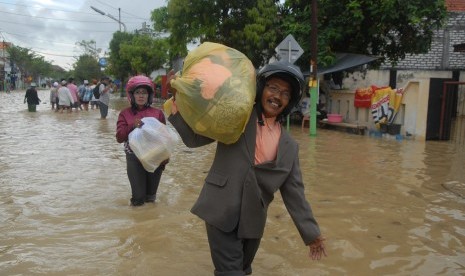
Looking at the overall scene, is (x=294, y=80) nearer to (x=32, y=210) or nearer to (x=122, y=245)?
(x=122, y=245)

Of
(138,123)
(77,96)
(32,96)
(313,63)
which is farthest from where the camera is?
(77,96)

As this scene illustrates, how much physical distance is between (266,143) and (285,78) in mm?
377

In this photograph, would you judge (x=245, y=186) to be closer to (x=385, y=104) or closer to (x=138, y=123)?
(x=138, y=123)

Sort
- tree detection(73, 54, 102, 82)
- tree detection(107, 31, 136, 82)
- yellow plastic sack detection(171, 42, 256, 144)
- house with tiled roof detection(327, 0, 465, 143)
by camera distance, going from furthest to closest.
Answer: tree detection(73, 54, 102, 82)
tree detection(107, 31, 136, 82)
house with tiled roof detection(327, 0, 465, 143)
yellow plastic sack detection(171, 42, 256, 144)

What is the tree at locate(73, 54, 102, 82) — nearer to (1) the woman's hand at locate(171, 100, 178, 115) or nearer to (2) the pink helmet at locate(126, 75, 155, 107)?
(2) the pink helmet at locate(126, 75, 155, 107)

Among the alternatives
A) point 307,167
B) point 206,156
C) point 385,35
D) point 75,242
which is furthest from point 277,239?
point 385,35

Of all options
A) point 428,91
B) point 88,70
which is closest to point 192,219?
point 428,91

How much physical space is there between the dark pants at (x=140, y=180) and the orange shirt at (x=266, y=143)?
2.61 meters

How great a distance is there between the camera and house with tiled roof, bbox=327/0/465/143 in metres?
12.1

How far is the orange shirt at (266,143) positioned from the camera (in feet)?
8.85

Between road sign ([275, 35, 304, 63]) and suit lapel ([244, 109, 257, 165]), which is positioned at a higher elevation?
road sign ([275, 35, 304, 63])

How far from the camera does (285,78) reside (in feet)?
8.84

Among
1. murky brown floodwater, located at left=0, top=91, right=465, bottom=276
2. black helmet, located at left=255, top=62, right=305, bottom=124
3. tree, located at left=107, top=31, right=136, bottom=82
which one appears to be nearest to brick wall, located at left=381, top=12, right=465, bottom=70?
murky brown floodwater, located at left=0, top=91, right=465, bottom=276

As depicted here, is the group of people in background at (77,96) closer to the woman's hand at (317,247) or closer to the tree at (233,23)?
the tree at (233,23)
